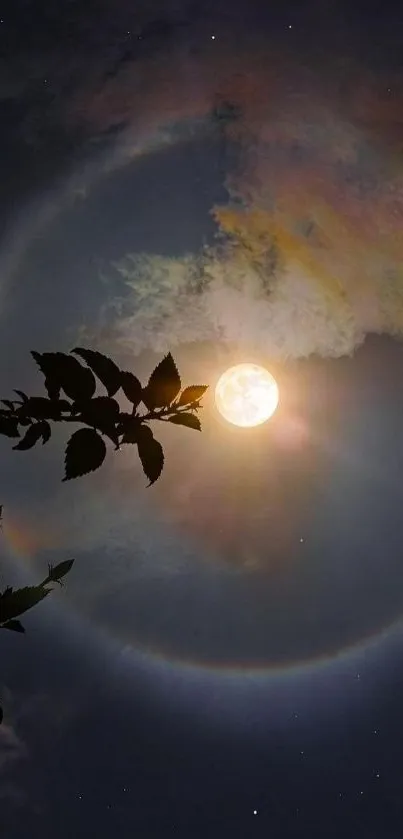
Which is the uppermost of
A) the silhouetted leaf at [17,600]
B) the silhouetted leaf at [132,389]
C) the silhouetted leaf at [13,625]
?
the silhouetted leaf at [132,389]

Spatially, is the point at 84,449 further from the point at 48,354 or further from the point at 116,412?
the point at 48,354

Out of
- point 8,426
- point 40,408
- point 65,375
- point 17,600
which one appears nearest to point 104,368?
point 65,375

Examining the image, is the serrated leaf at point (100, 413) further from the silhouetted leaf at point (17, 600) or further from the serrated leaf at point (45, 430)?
the silhouetted leaf at point (17, 600)

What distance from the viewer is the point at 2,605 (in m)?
2.12

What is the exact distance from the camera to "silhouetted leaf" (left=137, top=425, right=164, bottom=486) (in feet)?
6.76

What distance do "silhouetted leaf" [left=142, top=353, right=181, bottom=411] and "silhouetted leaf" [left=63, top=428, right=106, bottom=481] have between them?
20 cm

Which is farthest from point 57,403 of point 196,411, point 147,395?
point 196,411

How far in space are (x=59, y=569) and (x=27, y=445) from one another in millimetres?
493

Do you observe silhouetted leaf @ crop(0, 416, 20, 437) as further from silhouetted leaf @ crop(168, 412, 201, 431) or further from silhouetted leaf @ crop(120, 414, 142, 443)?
silhouetted leaf @ crop(168, 412, 201, 431)

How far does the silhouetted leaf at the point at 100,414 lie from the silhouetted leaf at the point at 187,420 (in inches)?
7.3

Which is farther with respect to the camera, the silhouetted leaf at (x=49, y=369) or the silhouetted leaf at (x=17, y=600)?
the silhouetted leaf at (x=17, y=600)

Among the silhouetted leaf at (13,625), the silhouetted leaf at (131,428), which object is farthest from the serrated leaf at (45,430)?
the silhouetted leaf at (13,625)

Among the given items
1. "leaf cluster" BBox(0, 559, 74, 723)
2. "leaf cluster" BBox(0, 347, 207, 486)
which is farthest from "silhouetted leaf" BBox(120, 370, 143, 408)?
"leaf cluster" BBox(0, 559, 74, 723)

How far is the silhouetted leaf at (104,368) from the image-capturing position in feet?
6.58
